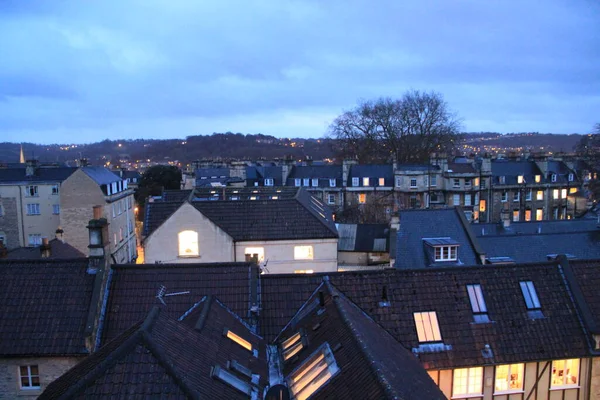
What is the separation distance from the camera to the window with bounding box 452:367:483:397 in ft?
50.2

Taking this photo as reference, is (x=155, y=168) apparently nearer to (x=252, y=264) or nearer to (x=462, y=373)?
(x=252, y=264)

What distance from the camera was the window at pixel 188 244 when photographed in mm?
27328

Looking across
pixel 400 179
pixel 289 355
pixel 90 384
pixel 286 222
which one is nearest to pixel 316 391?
pixel 289 355

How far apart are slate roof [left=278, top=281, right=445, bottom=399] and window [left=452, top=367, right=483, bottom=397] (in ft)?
6.93

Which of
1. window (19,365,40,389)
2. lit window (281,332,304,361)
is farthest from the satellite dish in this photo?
window (19,365,40,389)

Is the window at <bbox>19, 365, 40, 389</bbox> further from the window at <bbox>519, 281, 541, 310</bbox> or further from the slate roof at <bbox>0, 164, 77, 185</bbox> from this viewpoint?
the slate roof at <bbox>0, 164, 77, 185</bbox>

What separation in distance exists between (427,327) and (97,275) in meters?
11.4

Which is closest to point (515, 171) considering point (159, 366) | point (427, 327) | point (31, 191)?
point (427, 327)

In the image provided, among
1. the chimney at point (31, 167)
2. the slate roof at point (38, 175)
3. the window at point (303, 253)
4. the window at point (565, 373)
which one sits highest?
the chimney at point (31, 167)

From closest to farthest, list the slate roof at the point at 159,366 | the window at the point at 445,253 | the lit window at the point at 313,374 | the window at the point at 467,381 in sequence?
the slate roof at the point at 159,366, the lit window at the point at 313,374, the window at the point at 467,381, the window at the point at 445,253

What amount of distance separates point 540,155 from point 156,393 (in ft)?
235

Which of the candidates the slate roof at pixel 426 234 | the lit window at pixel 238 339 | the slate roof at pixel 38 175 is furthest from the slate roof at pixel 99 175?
the lit window at pixel 238 339

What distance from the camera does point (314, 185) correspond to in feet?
221

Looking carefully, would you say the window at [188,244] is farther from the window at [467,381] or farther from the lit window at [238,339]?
the window at [467,381]
